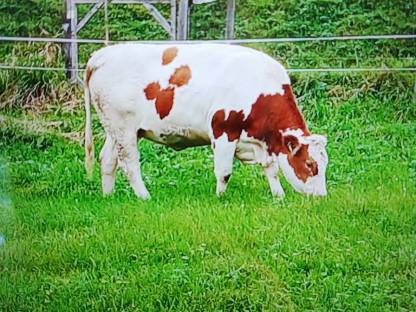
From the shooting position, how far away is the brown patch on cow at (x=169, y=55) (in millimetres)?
1620

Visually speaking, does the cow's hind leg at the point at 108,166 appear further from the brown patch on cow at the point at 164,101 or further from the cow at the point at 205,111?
the brown patch on cow at the point at 164,101

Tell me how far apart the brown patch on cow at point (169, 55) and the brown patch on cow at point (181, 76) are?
0.02 meters

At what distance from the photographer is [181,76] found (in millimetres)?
1620

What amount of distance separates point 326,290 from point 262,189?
21 centimetres

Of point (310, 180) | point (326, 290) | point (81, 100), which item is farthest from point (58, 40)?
point (326, 290)

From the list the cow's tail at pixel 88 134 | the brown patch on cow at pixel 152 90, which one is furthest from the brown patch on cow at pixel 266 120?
the cow's tail at pixel 88 134

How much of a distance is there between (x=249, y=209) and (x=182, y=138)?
18 cm

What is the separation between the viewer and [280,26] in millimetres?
1602

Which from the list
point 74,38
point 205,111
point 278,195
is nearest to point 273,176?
point 278,195

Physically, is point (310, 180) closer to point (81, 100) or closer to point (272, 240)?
point (272, 240)

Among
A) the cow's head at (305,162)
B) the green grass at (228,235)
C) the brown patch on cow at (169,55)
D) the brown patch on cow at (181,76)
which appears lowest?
the green grass at (228,235)

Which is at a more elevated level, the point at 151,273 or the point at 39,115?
the point at 39,115

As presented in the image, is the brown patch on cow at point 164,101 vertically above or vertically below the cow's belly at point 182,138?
above

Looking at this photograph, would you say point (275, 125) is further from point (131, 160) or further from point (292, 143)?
point (131, 160)
